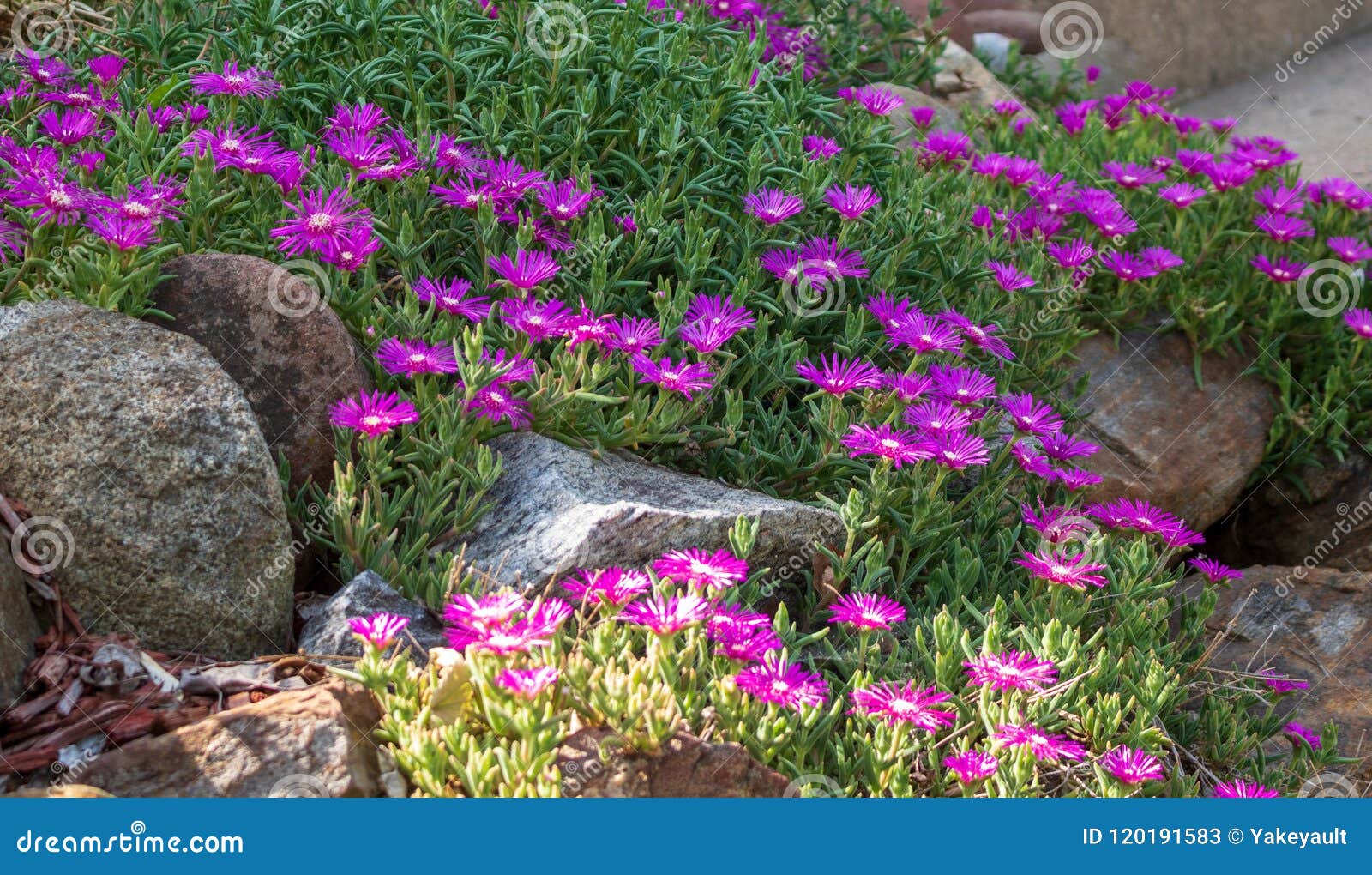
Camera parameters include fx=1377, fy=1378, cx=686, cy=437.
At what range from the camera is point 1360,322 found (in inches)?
178

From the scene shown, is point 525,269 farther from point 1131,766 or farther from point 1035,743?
point 1131,766

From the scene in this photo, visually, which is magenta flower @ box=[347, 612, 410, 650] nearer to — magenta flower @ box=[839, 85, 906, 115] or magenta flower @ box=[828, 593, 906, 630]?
magenta flower @ box=[828, 593, 906, 630]

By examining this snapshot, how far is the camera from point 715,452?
10.9ft

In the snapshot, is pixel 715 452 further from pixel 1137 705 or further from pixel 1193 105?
pixel 1193 105

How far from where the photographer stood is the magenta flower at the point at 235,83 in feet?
11.1

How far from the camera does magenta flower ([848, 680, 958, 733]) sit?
2395 millimetres

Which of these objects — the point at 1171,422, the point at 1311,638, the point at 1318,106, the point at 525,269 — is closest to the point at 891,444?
the point at 525,269

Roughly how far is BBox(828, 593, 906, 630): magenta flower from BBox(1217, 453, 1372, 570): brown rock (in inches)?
94.8

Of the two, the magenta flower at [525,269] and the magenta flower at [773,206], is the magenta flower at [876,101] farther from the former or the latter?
the magenta flower at [525,269]

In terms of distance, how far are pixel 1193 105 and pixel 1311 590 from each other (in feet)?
16.2

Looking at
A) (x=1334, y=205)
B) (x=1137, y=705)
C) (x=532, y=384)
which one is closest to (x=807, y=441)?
(x=532, y=384)

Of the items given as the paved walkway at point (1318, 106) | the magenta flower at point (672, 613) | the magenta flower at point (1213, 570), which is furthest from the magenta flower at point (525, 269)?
the paved walkway at point (1318, 106)

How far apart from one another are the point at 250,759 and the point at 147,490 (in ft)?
2.17

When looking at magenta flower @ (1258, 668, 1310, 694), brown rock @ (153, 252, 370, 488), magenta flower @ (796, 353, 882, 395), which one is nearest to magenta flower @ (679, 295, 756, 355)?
magenta flower @ (796, 353, 882, 395)
